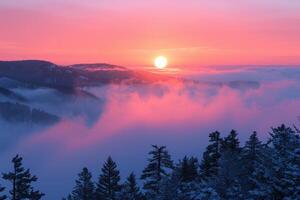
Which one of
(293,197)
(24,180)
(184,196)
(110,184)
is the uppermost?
(110,184)

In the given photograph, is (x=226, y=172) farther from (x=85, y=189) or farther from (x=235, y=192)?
(x=85, y=189)

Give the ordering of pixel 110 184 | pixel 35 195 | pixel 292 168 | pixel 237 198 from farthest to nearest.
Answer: pixel 110 184
pixel 35 195
pixel 237 198
pixel 292 168

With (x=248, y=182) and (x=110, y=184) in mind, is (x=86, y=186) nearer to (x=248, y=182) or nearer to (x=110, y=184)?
(x=110, y=184)

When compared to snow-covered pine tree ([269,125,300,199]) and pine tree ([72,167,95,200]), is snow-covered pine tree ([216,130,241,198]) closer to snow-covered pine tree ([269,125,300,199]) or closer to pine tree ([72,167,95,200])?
snow-covered pine tree ([269,125,300,199])

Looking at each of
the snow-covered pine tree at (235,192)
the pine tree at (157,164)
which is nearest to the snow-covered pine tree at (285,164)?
the snow-covered pine tree at (235,192)

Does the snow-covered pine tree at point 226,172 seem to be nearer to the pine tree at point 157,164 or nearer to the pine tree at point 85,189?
the pine tree at point 157,164

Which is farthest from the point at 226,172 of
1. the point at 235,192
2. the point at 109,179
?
the point at 109,179

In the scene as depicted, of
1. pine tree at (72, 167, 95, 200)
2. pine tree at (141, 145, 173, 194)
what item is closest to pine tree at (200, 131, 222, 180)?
pine tree at (141, 145, 173, 194)

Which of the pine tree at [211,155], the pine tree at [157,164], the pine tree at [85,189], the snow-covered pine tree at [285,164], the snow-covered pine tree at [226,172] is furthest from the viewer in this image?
the pine tree at [85,189]

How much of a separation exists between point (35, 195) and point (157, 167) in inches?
441

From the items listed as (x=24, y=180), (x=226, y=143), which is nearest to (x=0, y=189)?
(x=24, y=180)

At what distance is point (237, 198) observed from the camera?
64.4 feet

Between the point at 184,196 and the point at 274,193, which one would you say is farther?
the point at 184,196

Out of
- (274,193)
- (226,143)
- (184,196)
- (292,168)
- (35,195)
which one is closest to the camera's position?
(292,168)
